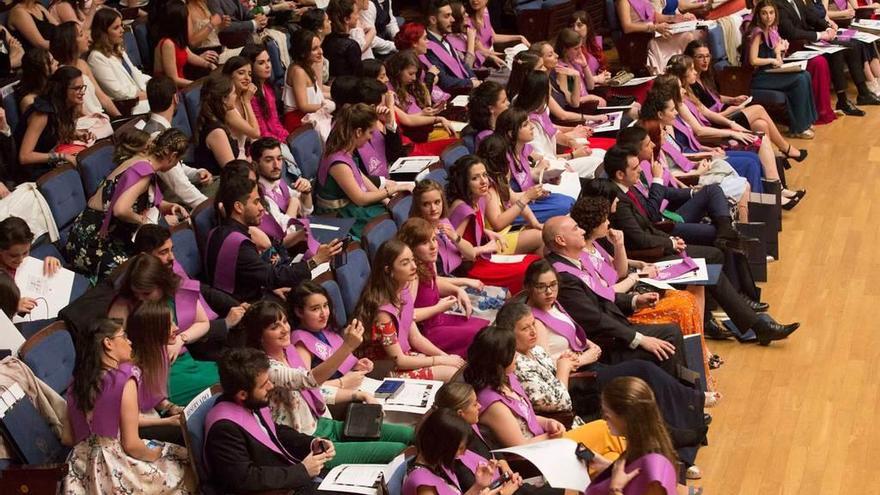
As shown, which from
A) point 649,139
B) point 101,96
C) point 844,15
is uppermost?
point 101,96

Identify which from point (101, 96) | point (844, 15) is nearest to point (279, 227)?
point (101, 96)

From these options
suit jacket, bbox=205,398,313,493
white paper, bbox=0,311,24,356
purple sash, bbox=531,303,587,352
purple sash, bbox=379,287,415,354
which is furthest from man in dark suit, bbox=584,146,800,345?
white paper, bbox=0,311,24,356

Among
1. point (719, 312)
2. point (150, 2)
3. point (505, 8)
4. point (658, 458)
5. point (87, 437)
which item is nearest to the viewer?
point (658, 458)

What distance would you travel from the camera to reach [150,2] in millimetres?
8289

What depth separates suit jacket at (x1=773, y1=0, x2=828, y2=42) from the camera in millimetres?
10227

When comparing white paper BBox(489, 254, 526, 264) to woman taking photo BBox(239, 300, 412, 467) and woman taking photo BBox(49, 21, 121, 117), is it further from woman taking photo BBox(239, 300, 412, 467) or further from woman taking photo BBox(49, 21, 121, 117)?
woman taking photo BBox(49, 21, 121, 117)

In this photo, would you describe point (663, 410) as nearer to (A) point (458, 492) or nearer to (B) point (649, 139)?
(A) point (458, 492)

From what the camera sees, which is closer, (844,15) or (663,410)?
(663,410)

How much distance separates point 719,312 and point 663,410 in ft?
5.06

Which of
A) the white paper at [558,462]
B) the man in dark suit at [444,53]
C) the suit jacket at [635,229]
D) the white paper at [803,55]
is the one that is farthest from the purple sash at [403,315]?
the white paper at [803,55]

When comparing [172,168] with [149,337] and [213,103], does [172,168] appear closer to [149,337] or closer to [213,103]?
[213,103]

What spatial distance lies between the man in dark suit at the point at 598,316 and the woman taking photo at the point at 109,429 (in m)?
1.97

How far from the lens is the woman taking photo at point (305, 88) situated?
A: 773 cm

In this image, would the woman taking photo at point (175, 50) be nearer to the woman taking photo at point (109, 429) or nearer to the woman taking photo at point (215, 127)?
the woman taking photo at point (215, 127)
